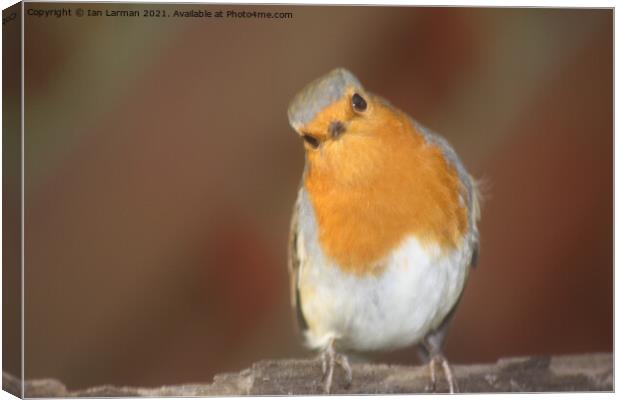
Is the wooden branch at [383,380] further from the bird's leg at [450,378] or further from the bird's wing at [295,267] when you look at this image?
the bird's wing at [295,267]

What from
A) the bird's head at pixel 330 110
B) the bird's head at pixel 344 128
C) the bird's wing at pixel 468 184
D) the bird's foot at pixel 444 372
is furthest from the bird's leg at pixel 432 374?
the bird's head at pixel 330 110

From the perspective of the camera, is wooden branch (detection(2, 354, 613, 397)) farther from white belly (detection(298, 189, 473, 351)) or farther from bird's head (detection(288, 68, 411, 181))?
bird's head (detection(288, 68, 411, 181))

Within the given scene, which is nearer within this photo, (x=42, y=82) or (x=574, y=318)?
(x=42, y=82)

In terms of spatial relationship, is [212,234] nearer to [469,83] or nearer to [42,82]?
[42,82]

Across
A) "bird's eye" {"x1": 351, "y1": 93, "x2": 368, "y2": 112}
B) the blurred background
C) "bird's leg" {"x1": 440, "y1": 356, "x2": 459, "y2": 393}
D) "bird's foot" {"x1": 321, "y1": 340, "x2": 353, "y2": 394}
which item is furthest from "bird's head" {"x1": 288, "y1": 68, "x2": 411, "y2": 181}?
"bird's leg" {"x1": 440, "y1": 356, "x2": 459, "y2": 393}

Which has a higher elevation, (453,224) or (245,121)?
(245,121)

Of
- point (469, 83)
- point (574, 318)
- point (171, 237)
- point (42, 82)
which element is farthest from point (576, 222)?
point (42, 82)

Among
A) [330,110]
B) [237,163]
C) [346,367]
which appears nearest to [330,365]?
[346,367]
